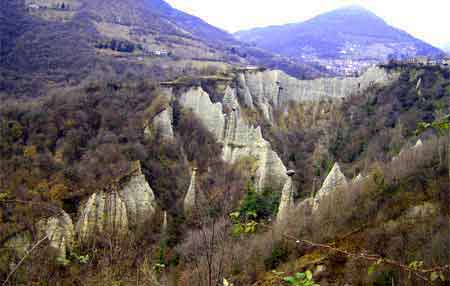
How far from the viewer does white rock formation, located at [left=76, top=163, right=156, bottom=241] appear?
23.0 metres

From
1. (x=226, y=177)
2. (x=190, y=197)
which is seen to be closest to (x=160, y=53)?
(x=190, y=197)

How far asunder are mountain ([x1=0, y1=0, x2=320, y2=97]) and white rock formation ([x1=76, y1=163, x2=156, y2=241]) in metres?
28.6

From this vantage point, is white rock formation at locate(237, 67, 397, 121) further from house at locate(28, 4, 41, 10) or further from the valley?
house at locate(28, 4, 41, 10)

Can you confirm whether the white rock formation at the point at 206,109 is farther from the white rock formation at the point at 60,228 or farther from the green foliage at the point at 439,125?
the green foliage at the point at 439,125

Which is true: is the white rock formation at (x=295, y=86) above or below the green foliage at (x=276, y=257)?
above

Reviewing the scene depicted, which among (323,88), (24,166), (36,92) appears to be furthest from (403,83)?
(36,92)

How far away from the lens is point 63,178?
24891 mm

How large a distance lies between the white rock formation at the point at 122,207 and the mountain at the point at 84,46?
28.6m

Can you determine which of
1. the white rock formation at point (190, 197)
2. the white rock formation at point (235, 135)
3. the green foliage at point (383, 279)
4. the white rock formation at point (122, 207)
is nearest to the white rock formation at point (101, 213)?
the white rock formation at point (122, 207)

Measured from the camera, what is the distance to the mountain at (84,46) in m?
56.9

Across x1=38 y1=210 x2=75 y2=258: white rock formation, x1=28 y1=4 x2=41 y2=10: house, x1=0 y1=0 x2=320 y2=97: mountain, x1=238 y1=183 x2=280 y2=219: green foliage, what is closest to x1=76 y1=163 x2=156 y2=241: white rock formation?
x1=38 y1=210 x2=75 y2=258: white rock formation

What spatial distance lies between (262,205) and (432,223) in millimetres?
14990

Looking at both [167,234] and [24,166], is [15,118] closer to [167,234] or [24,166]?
[24,166]

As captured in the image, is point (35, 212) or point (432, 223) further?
point (35, 212)
